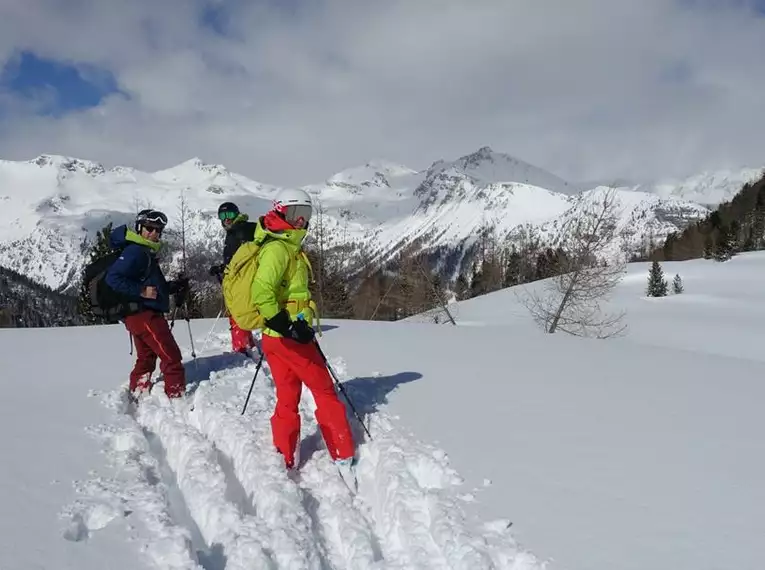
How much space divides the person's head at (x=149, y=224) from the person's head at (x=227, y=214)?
1883 mm

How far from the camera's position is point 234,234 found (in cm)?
903

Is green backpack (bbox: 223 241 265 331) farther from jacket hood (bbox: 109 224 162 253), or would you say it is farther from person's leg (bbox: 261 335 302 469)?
jacket hood (bbox: 109 224 162 253)

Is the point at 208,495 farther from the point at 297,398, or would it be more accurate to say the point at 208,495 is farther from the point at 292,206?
the point at 292,206

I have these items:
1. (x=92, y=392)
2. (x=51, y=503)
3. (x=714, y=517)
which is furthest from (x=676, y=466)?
(x=92, y=392)

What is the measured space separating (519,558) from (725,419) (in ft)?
11.5

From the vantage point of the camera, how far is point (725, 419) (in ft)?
18.7

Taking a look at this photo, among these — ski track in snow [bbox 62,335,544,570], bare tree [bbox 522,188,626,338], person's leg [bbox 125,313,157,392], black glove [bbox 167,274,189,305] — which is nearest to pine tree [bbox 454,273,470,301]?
bare tree [bbox 522,188,626,338]

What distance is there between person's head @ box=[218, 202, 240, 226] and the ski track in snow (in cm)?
372

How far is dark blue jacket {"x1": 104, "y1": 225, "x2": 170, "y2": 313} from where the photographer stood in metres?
6.84

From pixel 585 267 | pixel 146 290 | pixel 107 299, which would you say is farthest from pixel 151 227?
→ pixel 585 267

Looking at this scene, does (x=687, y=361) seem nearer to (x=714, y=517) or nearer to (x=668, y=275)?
(x=714, y=517)

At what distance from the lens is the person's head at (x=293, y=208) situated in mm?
5141

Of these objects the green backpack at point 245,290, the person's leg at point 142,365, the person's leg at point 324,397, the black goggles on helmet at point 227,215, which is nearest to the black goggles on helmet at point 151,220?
the person's leg at point 142,365

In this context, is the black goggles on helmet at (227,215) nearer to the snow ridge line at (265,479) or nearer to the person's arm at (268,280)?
the snow ridge line at (265,479)
